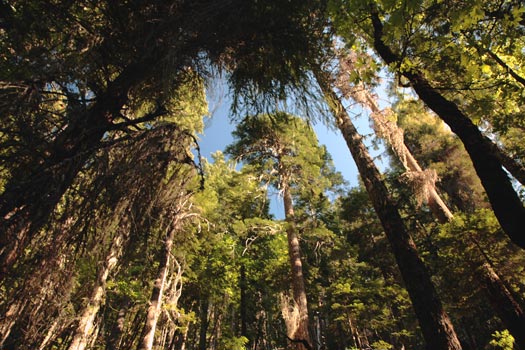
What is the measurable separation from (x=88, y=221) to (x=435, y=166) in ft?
57.9

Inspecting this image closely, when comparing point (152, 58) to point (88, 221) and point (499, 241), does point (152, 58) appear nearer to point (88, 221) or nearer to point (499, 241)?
point (88, 221)

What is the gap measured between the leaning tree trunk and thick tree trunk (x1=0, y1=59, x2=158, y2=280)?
8.71 feet

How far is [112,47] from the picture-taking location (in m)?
3.31

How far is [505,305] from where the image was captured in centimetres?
560

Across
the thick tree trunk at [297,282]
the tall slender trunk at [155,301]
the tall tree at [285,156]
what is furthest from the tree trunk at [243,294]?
the tall slender trunk at [155,301]

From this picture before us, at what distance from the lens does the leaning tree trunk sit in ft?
12.7

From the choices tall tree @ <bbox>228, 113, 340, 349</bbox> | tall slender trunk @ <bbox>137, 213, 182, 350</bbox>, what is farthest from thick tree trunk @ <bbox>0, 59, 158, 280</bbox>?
tall tree @ <bbox>228, 113, 340, 349</bbox>

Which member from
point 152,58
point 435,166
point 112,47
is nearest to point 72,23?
point 112,47

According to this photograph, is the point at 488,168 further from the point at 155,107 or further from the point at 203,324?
the point at 203,324

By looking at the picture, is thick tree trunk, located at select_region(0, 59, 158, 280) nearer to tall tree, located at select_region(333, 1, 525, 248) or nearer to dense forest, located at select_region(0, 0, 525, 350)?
dense forest, located at select_region(0, 0, 525, 350)

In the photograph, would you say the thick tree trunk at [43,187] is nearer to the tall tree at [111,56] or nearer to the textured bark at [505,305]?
the tall tree at [111,56]

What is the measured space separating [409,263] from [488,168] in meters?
2.57

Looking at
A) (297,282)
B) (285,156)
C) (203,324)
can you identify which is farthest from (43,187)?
(203,324)

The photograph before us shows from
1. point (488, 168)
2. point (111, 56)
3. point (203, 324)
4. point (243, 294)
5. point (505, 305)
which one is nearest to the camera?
point (488, 168)
